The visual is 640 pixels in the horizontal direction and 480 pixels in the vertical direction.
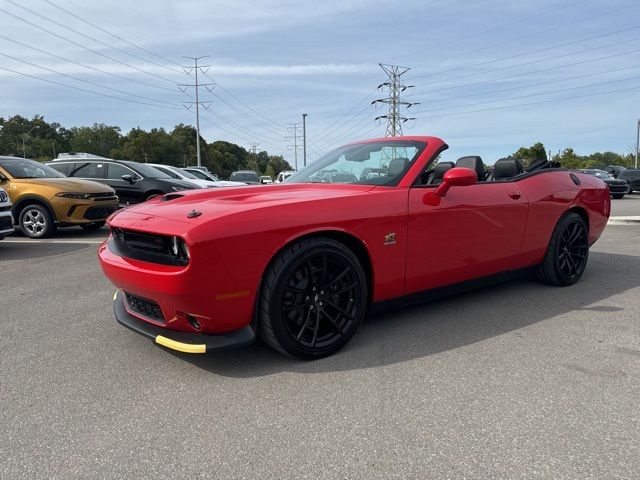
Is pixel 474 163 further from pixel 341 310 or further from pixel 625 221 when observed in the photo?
pixel 625 221

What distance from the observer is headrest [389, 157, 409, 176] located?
346 cm

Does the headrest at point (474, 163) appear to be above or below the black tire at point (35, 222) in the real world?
above

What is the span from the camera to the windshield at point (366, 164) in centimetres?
349

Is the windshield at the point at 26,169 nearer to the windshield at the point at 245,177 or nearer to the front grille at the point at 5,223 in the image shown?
the front grille at the point at 5,223

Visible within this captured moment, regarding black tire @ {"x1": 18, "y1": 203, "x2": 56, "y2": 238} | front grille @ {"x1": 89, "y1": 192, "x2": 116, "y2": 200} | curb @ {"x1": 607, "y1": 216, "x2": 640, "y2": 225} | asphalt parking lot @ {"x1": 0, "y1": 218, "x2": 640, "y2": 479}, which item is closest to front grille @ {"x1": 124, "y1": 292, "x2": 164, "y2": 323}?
asphalt parking lot @ {"x1": 0, "y1": 218, "x2": 640, "y2": 479}

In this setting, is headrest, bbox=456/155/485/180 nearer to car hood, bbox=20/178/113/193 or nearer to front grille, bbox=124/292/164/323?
front grille, bbox=124/292/164/323

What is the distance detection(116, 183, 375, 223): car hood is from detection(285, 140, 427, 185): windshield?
20 centimetres

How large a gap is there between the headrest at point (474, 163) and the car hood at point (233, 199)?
1354 millimetres

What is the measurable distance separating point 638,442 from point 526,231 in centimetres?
235

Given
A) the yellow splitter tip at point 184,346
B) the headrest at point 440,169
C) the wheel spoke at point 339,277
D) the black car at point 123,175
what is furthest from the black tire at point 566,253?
the black car at point 123,175

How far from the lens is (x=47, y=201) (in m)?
8.22

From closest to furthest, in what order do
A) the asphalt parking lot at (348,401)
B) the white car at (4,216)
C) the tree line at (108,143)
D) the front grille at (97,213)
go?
1. the asphalt parking lot at (348,401)
2. the white car at (4,216)
3. the front grille at (97,213)
4. the tree line at (108,143)

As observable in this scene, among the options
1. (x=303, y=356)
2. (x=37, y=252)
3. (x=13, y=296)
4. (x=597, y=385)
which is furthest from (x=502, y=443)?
(x=37, y=252)

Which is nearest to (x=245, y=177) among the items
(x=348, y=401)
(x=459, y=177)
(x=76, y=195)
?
(x=76, y=195)
